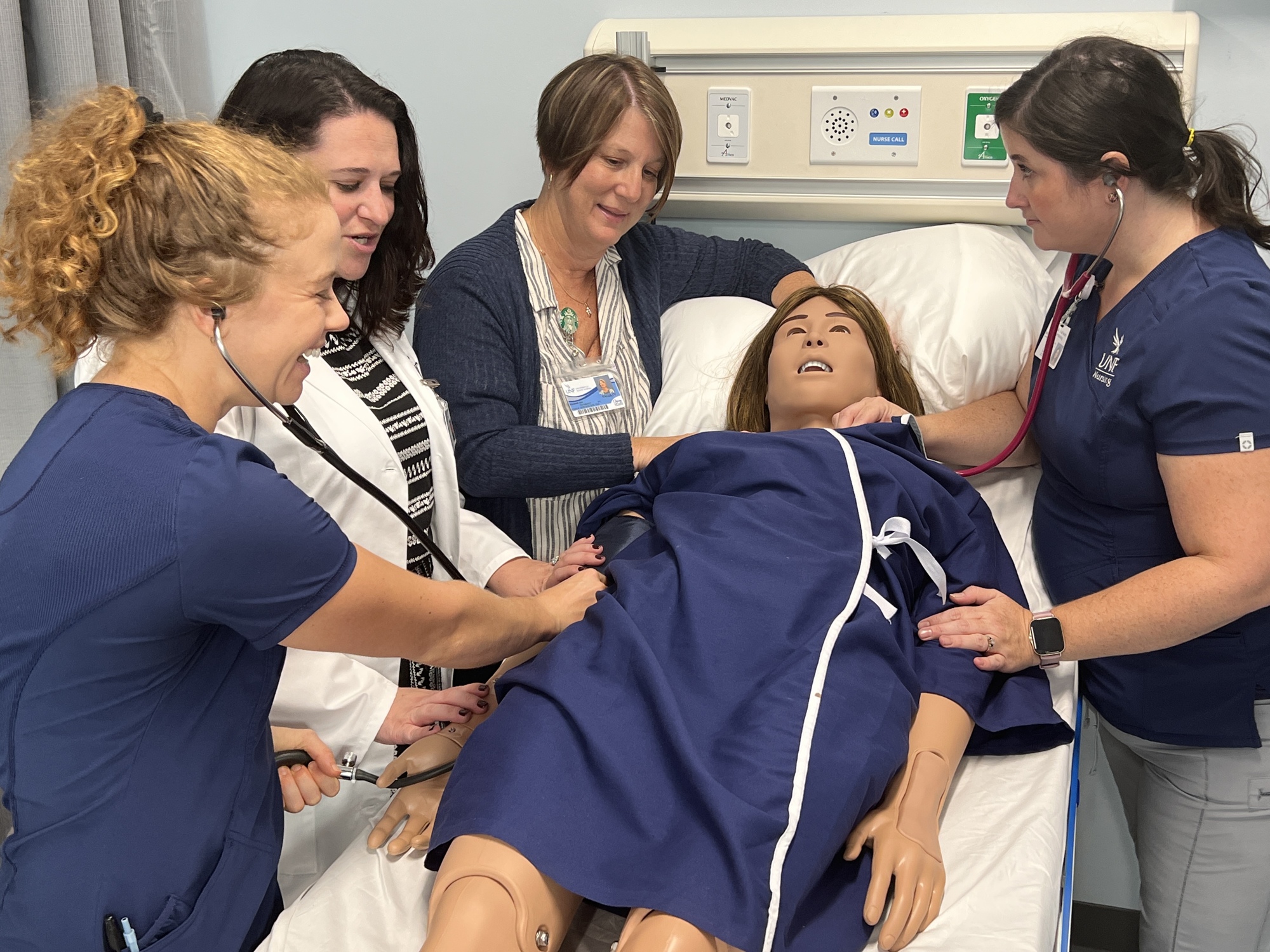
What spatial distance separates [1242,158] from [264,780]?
1566 mm

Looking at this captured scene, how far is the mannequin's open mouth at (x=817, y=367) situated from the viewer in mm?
2004

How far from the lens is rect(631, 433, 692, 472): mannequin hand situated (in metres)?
2.00

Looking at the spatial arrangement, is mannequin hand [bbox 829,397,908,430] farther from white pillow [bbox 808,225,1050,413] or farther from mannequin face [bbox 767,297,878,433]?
white pillow [bbox 808,225,1050,413]

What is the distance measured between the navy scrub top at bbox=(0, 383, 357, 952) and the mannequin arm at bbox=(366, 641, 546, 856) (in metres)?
0.28

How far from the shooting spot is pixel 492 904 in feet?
3.94

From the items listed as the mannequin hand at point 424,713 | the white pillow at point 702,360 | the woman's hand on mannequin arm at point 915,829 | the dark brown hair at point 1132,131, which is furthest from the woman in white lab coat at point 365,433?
the dark brown hair at point 1132,131

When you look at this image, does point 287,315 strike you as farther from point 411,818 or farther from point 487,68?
point 487,68

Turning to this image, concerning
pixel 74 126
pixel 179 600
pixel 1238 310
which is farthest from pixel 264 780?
pixel 1238 310

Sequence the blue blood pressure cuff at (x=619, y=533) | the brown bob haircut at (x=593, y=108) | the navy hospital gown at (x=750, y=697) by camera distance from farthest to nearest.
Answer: the brown bob haircut at (x=593, y=108)
the blue blood pressure cuff at (x=619, y=533)
the navy hospital gown at (x=750, y=697)

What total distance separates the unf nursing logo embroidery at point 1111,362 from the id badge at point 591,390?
0.87 meters

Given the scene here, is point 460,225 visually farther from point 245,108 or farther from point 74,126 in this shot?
point 74,126

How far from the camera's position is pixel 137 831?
3.68 feet

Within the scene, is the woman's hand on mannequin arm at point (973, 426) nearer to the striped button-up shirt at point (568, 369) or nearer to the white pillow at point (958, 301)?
the white pillow at point (958, 301)

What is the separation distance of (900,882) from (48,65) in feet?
6.79
